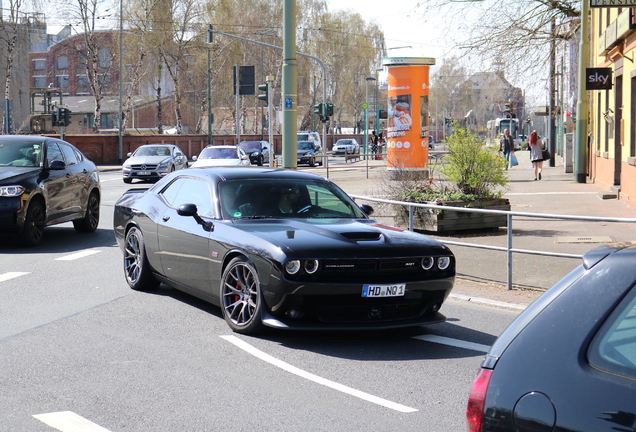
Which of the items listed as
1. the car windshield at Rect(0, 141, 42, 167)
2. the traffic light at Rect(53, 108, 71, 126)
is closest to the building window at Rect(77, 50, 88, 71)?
the traffic light at Rect(53, 108, 71, 126)

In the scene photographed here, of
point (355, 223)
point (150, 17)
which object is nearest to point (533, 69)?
point (355, 223)

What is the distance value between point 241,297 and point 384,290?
1252mm

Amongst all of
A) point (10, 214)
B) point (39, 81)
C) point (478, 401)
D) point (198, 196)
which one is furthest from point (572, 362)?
point (39, 81)

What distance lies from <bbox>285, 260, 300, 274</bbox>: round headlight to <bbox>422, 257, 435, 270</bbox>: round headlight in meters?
1.09

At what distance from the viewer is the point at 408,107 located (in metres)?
28.6

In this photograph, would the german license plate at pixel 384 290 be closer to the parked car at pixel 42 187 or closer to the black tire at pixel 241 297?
the black tire at pixel 241 297

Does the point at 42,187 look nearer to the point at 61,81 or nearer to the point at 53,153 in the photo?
the point at 53,153

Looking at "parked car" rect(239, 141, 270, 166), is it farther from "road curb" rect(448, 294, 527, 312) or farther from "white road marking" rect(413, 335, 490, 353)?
"white road marking" rect(413, 335, 490, 353)

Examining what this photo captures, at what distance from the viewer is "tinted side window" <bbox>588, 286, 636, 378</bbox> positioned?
260 cm

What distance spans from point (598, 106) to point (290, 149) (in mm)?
17293

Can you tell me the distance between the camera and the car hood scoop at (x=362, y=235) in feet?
24.0

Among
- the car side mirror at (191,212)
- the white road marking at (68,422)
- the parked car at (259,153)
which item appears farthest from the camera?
the parked car at (259,153)

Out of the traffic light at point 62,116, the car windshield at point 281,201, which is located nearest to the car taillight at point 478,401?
the car windshield at point 281,201

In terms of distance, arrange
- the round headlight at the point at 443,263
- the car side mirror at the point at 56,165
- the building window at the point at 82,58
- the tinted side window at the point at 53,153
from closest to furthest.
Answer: the round headlight at the point at 443,263 < the car side mirror at the point at 56,165 < the tinted side window at the point at 53,153 < the building window at the point at 82,58
